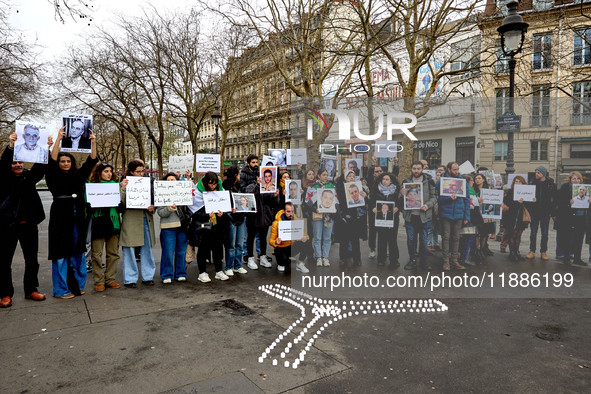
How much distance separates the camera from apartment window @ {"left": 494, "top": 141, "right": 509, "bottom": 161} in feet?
22.0

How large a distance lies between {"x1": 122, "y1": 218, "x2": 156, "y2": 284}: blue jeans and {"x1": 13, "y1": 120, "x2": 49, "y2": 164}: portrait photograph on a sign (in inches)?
70.6

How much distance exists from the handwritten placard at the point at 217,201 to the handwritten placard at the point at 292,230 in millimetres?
1017

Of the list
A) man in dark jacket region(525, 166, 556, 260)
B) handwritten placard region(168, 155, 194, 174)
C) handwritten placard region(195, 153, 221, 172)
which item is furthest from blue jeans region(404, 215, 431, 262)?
handwritten placard region(168, 155, 194, 174)

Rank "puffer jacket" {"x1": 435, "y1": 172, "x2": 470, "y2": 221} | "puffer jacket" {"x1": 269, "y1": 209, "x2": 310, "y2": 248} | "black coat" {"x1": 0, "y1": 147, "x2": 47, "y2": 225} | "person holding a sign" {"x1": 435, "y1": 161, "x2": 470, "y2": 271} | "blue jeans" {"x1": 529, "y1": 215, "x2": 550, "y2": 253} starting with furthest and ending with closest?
"puffer jacket" {"x1": 269, "y1": 209, "x2": 310, "y2": 248} → "blue jeans" {"x1": 529, "y1": 215, "x2": 550, "y2": 253} → "puffer jacket" {"x1": 435, "y1": 172, "x2": 470, "y2": 221} → "person holding a sign" {"x1": 435, "y1": 161, "x2": 470, "y2": 271} → "black coat" {"x1": 0, "y1": 147, "x2": 47, "y2": 225}

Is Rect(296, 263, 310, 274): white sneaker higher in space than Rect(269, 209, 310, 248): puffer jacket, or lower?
lower

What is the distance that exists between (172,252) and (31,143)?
2542 millimetres

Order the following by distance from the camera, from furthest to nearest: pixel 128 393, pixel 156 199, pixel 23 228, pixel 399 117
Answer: pixel 156 199 → pixel 399 117 → pixel 23 228 → pixel 128 393

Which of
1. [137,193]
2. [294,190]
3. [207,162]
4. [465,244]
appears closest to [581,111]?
[465,244]

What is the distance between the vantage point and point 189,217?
683 cm

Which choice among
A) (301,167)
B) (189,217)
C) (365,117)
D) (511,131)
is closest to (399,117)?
(365,117)

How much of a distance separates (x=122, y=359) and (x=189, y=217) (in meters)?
3.18

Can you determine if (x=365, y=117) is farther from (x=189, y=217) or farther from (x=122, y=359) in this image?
(x=122, y=359)

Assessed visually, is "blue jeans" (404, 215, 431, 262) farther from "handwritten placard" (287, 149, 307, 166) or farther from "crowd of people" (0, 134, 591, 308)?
"handwritten placard" (287, 149, 307, 166)

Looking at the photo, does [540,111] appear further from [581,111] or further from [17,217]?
[17,217]
